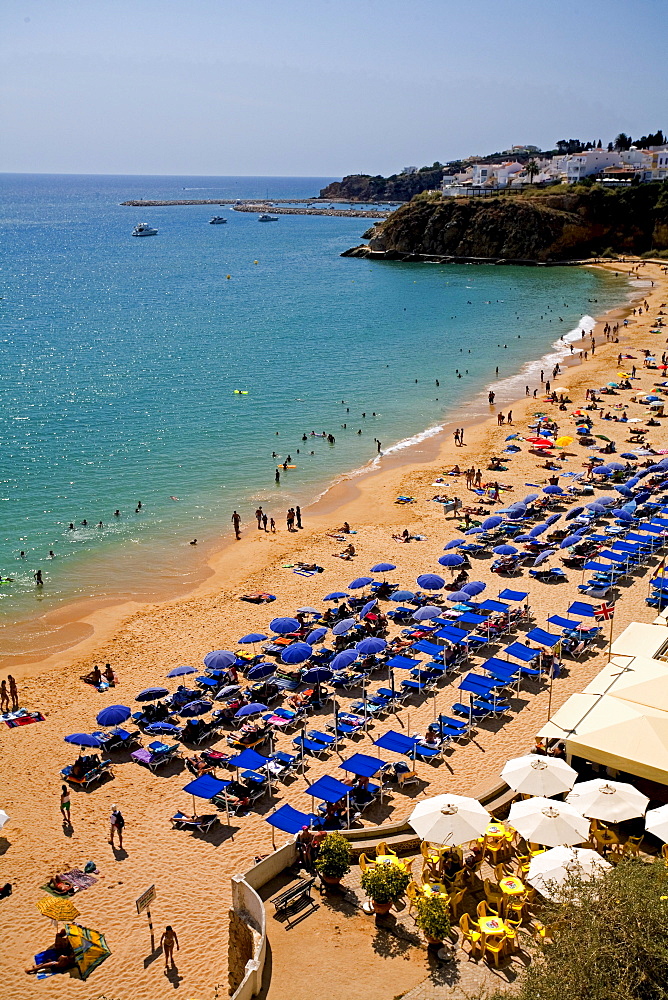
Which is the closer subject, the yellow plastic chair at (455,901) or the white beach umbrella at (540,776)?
the yellow plastic chair at (455,901)

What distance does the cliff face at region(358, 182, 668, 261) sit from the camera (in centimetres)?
11612

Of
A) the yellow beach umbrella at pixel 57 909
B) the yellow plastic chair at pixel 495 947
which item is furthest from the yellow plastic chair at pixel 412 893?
the yellow beach umbrella at pixel 57 909

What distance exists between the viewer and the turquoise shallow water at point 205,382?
36.2 m

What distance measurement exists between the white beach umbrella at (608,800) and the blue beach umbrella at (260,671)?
9.89 m

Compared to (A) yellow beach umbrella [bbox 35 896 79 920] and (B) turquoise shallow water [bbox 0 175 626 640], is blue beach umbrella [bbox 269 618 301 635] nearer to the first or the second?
(B) turquoise shallow water [bbox 0 175 626 640]

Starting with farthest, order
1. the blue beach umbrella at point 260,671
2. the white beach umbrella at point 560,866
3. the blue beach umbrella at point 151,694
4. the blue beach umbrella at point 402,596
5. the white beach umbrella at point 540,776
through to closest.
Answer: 1. the blue beach umbrella at point 402,596
2. the blue beach umbrella at point 260,671
3. the blue beach umbrella at point 151,694
4. the white beach umbrella at point 540,776
5. the white beach umbrella at point 560,866

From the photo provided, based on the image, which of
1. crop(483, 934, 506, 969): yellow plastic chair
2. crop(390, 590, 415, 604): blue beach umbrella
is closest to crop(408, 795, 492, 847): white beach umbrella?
crop(483, 934, 506, 969): yellow plastic chair

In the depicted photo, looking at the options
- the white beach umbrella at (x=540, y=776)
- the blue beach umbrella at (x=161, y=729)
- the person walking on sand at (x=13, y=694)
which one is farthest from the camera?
the person walking on sand at (x=13, y=694)

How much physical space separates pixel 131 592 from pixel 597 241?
108 m

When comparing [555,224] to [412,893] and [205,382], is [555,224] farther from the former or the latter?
[412,893]

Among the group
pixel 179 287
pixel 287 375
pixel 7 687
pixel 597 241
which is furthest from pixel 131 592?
pixel 597 241

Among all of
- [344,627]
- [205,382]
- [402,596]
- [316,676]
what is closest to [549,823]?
[316,676]

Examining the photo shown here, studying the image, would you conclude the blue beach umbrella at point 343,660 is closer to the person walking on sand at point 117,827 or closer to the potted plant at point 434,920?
the person walking on sand at point 117,827

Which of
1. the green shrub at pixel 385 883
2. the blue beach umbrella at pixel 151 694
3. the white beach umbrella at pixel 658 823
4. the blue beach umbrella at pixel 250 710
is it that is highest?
the white beach umbrella at pixel 658 823
